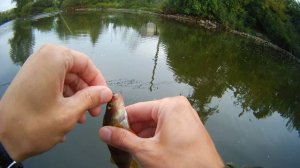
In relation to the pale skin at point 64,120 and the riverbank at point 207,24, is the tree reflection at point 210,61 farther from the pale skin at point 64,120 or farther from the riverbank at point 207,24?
the pale skin at point 64,120

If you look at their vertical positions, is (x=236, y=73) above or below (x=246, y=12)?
below

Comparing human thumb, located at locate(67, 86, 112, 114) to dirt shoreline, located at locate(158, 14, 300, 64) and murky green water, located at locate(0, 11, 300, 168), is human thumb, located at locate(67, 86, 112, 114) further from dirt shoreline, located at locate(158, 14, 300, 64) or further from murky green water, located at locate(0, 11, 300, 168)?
dirt shoreline, located at locate(158, 14, 300, 64)

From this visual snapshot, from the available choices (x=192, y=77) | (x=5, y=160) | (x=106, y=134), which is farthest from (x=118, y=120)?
(x=192, y=77)

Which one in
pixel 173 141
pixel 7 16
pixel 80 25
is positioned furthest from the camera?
pixel 7 16

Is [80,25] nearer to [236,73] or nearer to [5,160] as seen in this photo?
[236,73]

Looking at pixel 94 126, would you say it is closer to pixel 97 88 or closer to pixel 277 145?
pixel 277 145

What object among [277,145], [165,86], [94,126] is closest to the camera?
→ [94,126]

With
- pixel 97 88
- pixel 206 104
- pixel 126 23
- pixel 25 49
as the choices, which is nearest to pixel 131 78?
pixel 206 104

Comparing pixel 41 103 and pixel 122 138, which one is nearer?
pixel 41 103
